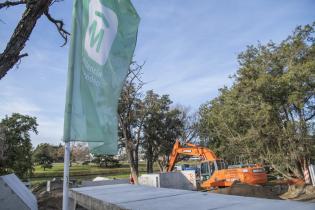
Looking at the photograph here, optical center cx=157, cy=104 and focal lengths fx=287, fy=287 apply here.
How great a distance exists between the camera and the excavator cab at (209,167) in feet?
66.5

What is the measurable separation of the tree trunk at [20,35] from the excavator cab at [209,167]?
17797 millimetres

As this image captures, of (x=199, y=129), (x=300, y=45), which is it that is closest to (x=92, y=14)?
(x=300, y=45)

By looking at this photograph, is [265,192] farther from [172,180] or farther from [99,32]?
[99,32]

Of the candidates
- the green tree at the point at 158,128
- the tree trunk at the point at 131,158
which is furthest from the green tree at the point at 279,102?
the green tree at the point at 158,128

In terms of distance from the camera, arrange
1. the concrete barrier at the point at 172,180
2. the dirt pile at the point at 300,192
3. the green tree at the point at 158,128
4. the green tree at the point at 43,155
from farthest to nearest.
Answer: the green tree at the point at 43,155 → the green tree at the point at 158,128 → the concrete barrier at the point at 172,180 → the dirt pile at the point at 300,192

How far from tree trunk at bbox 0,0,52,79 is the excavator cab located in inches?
701

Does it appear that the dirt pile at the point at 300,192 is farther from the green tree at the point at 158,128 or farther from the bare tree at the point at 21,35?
the green tree at the point at 158,128

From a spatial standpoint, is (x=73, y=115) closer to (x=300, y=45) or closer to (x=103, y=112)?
(x=103, y=112)

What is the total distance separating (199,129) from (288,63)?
21.8 m

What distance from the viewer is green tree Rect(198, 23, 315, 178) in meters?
18.3

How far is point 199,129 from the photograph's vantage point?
1590 inches

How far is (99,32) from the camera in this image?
363cm

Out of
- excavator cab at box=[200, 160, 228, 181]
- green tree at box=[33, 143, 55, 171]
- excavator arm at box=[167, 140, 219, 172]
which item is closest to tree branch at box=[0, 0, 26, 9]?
excavator cab at box=[200, 160, 228, 181]

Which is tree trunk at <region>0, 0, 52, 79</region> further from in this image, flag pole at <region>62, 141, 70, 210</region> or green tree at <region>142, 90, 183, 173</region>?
green tree at <region>142, 90, 183, 173</region>
